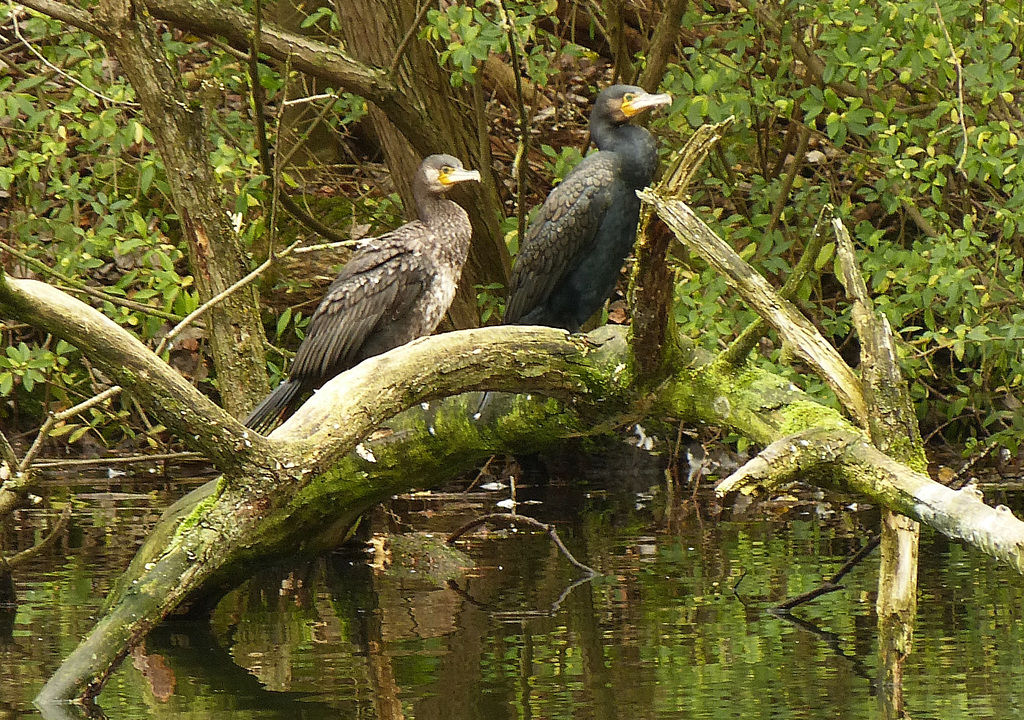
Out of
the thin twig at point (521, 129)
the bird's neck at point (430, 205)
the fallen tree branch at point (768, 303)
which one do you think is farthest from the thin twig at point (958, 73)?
the bird's neck at point (430, 205)

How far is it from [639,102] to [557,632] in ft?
7.55

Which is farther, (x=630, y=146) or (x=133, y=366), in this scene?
(x=630, y=146)

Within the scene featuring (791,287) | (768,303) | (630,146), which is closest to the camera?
(768,303)

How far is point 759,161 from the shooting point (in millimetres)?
7789

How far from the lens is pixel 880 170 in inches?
282

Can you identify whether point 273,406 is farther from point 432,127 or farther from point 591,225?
point 432,127

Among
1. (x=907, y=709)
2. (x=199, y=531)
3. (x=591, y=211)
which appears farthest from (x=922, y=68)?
(x=199, y=531)

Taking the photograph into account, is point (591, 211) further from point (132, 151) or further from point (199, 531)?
point (132, 151)

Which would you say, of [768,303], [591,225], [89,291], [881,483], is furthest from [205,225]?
[881,483]

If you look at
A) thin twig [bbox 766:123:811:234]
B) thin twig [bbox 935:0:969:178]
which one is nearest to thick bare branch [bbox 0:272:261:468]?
thin twig [bbox 935:0:969:178]

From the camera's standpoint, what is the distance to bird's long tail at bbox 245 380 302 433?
5438mm

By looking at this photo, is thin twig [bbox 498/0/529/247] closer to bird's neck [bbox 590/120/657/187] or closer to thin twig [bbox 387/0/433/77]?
thin twig [bbox 387/0/433/77]

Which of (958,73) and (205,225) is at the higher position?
(958,73)

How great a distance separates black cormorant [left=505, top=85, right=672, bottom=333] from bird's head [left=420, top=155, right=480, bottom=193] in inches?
30.7
